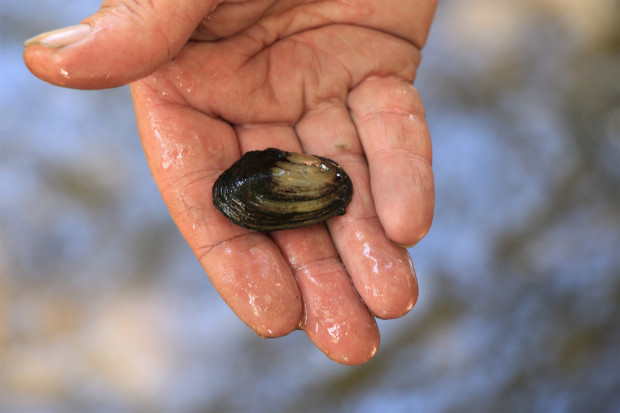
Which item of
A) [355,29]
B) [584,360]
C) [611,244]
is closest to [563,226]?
[611,244]

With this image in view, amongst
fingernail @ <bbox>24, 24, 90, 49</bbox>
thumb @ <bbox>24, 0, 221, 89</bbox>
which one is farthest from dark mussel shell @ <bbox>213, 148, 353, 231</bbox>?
fingernail @ <bbox>24, 24, 90, 49</bbox>

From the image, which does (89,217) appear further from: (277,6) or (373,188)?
(373,188)

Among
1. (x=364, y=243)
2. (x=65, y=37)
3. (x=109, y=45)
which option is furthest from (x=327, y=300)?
(x=65, y=37)

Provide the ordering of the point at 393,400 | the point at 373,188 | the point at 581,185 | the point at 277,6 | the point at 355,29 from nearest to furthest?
the point at 373,188
the point at 277,6
the point at 355,29
the point at 393,400
the point at 581,185

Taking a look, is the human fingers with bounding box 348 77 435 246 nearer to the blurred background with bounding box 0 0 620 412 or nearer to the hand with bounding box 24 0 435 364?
the hand with bounding box 24 0 435 364

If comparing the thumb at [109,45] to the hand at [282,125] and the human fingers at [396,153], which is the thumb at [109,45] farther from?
the human fingers at [396,153]

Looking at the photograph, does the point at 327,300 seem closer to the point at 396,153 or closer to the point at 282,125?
the point at 396,153

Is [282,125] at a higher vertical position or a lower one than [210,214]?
higher
